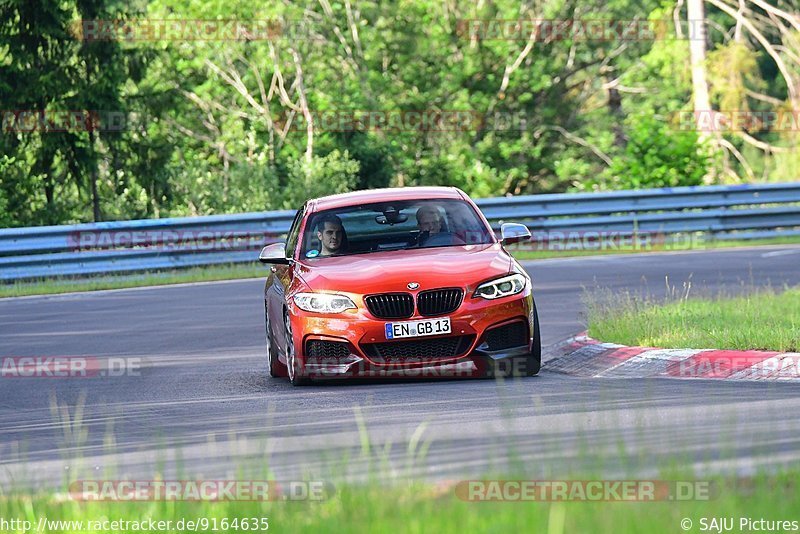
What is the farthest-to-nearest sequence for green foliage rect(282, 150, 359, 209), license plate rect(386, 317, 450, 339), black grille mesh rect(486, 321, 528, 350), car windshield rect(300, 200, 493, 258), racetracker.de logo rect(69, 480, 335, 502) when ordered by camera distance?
green foliage rect(282, 150, 359, 209) → car windshield rect(300, 200, 493, 258) → black grille mesh rect(486, 321, 528, 350) → license plate rect(386, 317, 450, 339) → racetracker.de logo rect(69, 480, 335, 502)

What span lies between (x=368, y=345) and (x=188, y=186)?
73.0ft

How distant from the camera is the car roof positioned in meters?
13.5

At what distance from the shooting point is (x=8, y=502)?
6.67 metres

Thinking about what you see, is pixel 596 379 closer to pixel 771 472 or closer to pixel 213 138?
pixel 771 472

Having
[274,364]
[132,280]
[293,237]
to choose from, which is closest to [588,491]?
[274,364]

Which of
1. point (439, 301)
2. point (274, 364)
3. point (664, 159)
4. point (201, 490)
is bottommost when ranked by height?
point (664, 159)

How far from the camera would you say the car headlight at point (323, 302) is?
38.9 ft

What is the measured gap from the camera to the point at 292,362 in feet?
39.9

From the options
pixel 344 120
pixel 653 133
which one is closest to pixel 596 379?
pixel 653 133

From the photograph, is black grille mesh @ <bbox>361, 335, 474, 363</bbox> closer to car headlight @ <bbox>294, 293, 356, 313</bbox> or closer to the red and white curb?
car headlight @ <bbox>294, 293, 356, 313</bbox>

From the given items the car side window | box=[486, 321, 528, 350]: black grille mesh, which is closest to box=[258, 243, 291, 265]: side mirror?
the car side window

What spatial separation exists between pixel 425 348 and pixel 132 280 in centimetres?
1373

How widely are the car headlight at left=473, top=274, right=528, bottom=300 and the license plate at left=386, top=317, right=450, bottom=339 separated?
0.34m

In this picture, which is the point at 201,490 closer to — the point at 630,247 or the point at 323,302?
the point at 323,302
